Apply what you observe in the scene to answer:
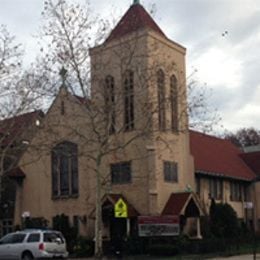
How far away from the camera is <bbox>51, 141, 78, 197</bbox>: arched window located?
1895 inches

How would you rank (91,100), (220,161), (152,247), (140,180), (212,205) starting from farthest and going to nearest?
1. (220,161)
2. (212,205)
3. (140,180)
4. (152,247)
5. (91,100)

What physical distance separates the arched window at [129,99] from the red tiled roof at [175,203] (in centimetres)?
570

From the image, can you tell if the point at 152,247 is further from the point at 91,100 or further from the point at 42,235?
the point at 91,100

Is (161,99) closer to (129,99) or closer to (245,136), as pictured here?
(129,99)

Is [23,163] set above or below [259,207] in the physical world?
above

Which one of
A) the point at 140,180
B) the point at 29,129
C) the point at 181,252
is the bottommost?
the point at 181,252

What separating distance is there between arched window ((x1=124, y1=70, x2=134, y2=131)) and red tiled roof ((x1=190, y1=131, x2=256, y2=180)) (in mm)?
10080

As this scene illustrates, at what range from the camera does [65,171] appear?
49312 millimetres

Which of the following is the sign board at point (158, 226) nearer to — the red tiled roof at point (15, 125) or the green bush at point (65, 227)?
the green bush at point (65, 227)

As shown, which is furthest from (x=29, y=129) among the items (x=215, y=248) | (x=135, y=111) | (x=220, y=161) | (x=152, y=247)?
(x=220, y=161)

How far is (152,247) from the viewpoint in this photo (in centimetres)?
3884

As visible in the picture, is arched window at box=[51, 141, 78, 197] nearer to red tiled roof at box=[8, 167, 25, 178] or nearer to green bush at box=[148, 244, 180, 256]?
red tiled roof at box=[8, 167, 25, 178]

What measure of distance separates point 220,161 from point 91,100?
25272mm

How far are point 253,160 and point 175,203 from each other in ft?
65.0
